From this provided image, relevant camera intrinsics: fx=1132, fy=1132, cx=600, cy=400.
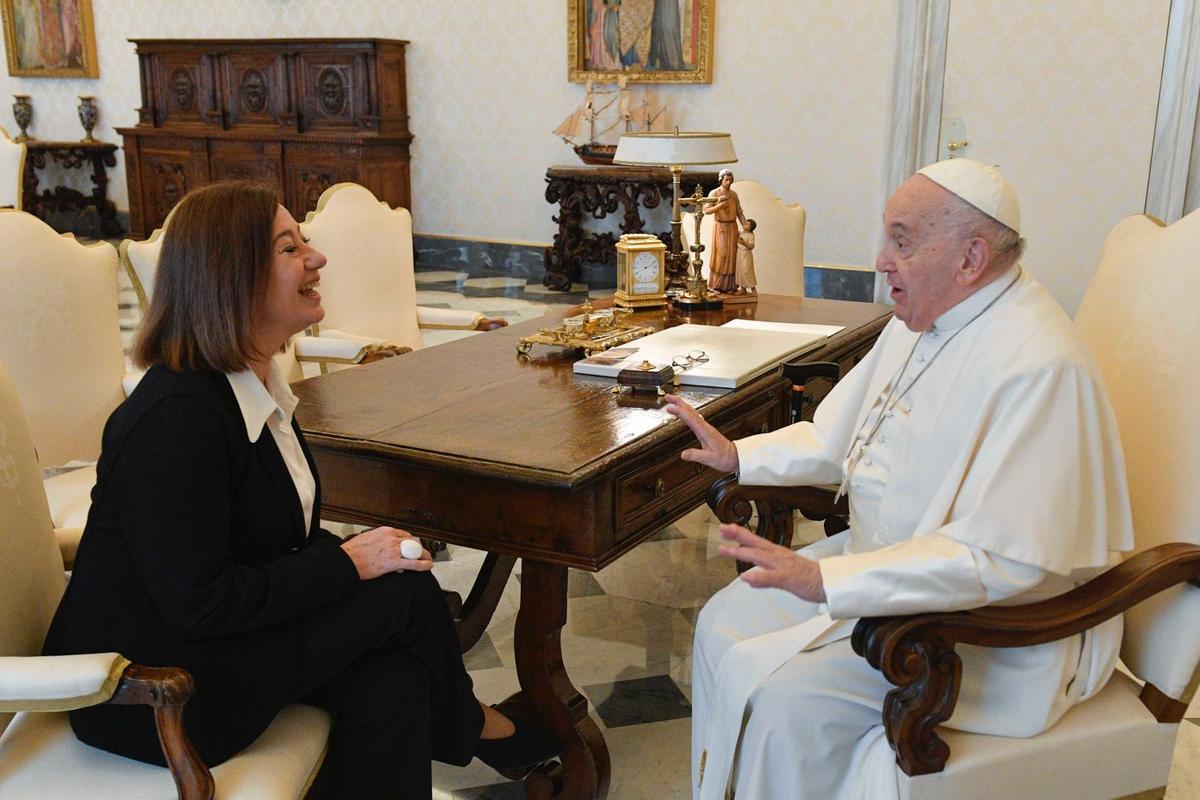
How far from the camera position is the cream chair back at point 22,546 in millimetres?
1924

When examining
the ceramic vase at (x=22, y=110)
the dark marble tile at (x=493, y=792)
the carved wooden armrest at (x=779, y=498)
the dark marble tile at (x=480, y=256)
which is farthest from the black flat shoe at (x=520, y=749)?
the ceramic vase at (x=22, y=110)

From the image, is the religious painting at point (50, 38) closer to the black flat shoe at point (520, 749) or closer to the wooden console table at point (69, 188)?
the wooden console table at point (69, 188)

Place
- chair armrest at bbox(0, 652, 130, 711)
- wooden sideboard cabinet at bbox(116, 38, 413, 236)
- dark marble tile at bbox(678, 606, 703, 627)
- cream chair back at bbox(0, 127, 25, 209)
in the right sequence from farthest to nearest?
wooden sideboard cabinet at bbox(116, 38, 413, 236) → cream chair back at bbox(0, 127, 25, 209) → dark marble tile at bbox(678, 606, 703, 627) → chair armrest at bbox(0, 652, 130, 711)

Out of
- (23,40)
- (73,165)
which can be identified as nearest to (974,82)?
(73,165)

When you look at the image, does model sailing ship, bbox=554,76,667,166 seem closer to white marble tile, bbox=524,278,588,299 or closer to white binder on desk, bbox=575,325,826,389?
white marble tile, bbox=524,278,588,299

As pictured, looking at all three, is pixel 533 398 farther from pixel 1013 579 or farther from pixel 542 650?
pixel 1013 579

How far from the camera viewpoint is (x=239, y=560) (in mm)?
1958

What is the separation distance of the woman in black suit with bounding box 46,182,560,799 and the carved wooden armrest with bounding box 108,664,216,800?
8 centimetres

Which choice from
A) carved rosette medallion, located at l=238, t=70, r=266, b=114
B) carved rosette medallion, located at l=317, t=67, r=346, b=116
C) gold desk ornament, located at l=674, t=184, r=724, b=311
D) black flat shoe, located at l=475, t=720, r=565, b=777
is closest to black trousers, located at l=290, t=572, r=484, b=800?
black flat shoe, located at l=475, t=720, r=565, b=777

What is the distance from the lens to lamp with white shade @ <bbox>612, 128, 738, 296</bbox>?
4.22 meters

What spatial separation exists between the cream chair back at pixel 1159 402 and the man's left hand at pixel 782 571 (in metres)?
0.66

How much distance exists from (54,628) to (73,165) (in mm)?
11452

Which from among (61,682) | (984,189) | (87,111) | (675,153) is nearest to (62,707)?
(61,682)

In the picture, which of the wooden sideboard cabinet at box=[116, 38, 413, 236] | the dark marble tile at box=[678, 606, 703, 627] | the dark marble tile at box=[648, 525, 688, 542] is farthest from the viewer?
the wooden sideboard cabinet at box=[116, 38, 413, 236]
